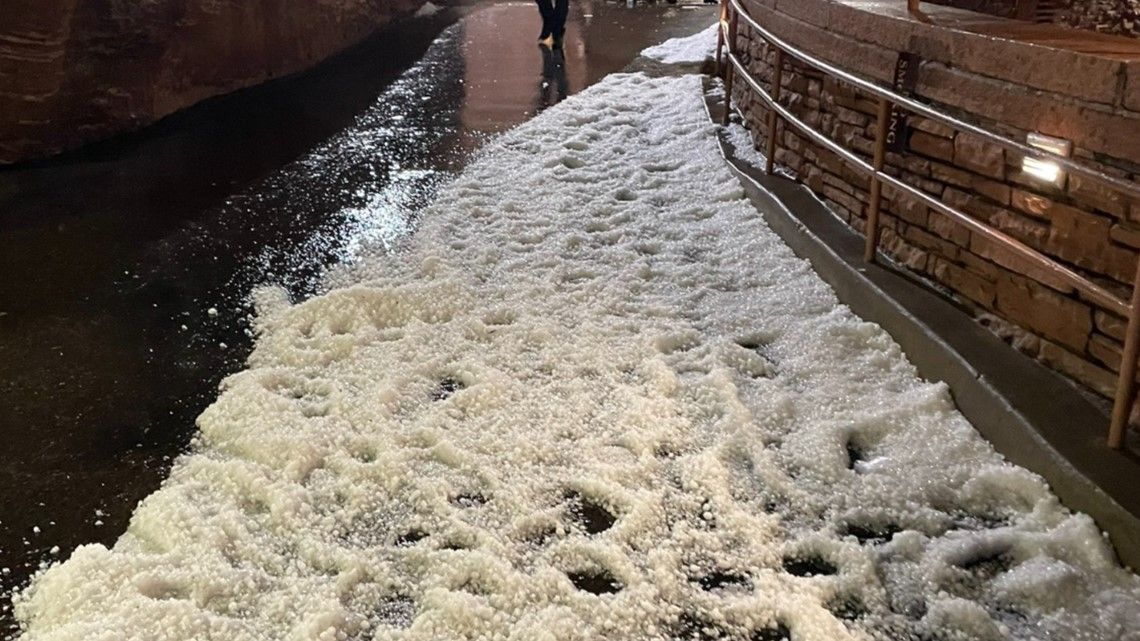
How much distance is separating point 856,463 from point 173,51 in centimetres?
711

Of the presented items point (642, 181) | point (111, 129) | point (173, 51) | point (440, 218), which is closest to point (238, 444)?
point (440, 218)

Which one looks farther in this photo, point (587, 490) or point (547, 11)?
point (547, 11)

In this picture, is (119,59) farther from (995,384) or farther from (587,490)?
(995,384)

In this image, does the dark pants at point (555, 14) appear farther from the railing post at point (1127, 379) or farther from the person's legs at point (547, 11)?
the railing post at point (1127, 379)

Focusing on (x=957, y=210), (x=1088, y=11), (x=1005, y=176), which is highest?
(x=1088, y=11)

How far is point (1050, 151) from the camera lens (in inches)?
124

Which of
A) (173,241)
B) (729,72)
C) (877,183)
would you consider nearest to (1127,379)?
(877,183)

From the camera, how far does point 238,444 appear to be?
3537 mm

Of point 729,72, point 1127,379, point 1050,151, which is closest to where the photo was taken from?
point 1127,379

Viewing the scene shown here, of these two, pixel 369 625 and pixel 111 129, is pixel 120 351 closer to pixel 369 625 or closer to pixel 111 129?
pixel 369 625

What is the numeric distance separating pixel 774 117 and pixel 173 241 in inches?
141

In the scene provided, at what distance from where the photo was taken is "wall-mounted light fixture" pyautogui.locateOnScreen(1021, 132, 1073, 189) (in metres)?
3.27

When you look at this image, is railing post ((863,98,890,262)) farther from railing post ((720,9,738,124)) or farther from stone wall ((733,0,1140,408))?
railing post ((720,9,738,124))

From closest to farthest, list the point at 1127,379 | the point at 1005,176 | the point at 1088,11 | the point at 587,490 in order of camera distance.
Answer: the point at 1127,379 → the point at 587,490 → the point at 1005,176 → the point at 1088,11
